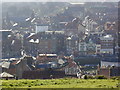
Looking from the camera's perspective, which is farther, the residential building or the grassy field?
the residential building

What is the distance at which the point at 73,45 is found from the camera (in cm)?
1411

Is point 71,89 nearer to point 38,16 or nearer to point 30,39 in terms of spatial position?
point 30,39

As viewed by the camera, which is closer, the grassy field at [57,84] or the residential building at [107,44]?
the grassy field at [57,84]

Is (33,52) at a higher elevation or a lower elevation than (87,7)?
lower

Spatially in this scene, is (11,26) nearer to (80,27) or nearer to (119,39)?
(80,27)

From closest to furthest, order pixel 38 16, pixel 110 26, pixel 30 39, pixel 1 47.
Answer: pixel 1 47
pixel 30 39
pixel 110 26
pixel 38 16

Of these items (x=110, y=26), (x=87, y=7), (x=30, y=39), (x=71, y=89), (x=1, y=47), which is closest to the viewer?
(x=71, y=89)

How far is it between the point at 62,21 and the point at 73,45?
5447 mm

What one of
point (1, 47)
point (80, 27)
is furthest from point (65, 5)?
point (1, 47)

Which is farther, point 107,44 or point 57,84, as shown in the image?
point 107,44

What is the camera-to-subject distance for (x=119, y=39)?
1409cm

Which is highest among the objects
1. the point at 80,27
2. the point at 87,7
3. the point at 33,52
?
the point at 87,7

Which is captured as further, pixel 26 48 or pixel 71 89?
pixel 26 48

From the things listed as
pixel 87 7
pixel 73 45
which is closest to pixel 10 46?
pixel 73 45
